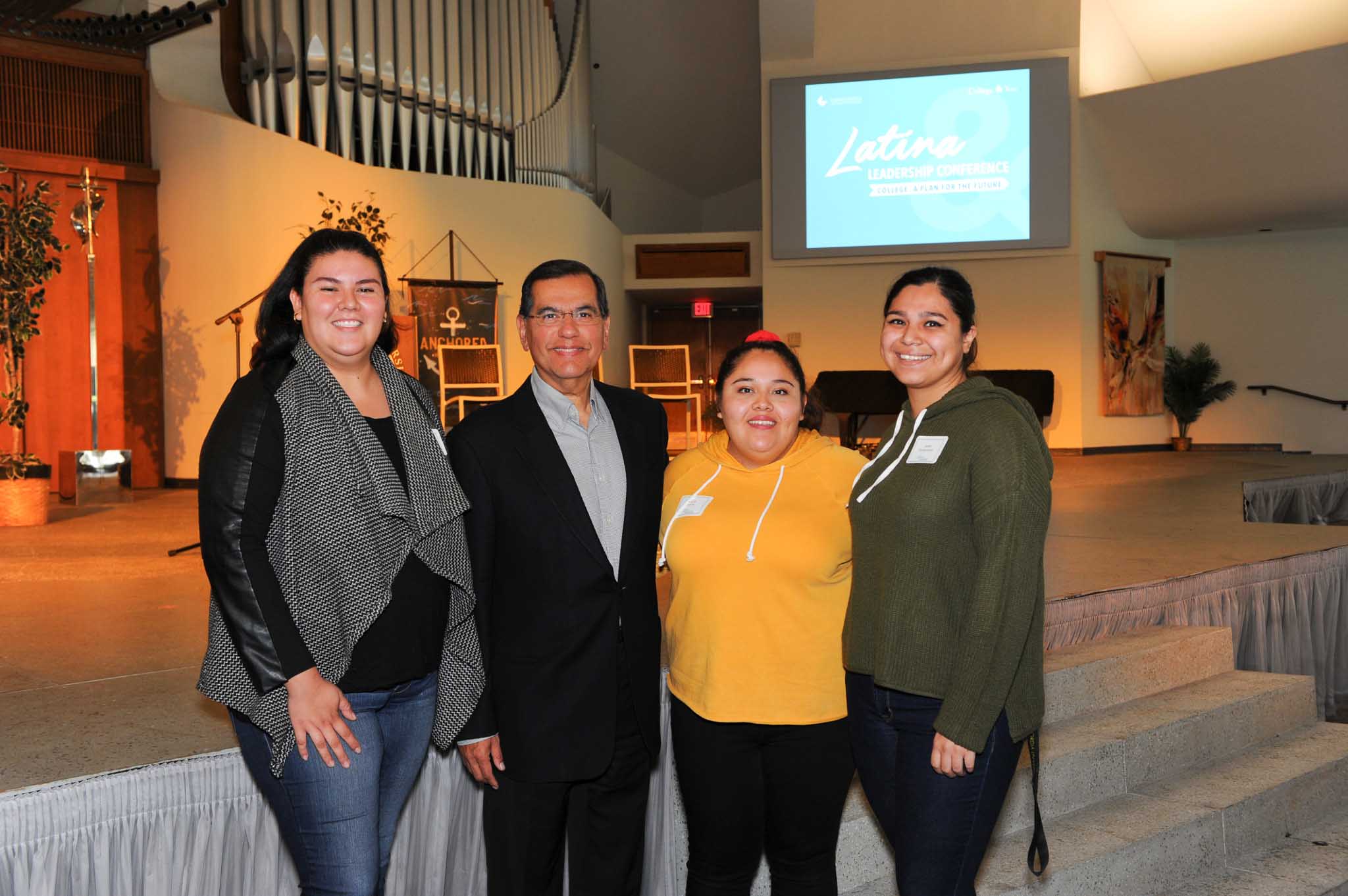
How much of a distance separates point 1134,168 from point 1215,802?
1004 centimetres

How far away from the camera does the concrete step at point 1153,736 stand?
9.82 ft

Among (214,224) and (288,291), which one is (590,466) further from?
(214,224)

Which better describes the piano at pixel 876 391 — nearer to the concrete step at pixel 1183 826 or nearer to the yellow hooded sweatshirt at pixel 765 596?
the concrete step at pixel 1183 826

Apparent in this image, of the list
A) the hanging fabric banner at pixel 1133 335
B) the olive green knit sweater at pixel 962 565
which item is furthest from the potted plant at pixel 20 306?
the hanging fabric banner at pixel 1133 335

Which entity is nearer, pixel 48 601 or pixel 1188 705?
pixel 1188 705

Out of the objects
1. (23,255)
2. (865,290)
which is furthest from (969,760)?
(865,290)

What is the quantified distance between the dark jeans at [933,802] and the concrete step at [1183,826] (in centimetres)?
97

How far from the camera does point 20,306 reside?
7.14m

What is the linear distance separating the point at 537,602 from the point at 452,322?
820cm

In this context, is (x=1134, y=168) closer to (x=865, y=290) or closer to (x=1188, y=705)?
(x=865, y=290)

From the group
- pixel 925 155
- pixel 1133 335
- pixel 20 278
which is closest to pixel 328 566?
pixel 20 278

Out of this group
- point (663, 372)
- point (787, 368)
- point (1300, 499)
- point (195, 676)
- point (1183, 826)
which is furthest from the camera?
point (663, 372)

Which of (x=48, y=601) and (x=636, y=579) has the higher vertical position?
(x=636, y=579)

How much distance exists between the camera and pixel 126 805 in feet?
7.02
